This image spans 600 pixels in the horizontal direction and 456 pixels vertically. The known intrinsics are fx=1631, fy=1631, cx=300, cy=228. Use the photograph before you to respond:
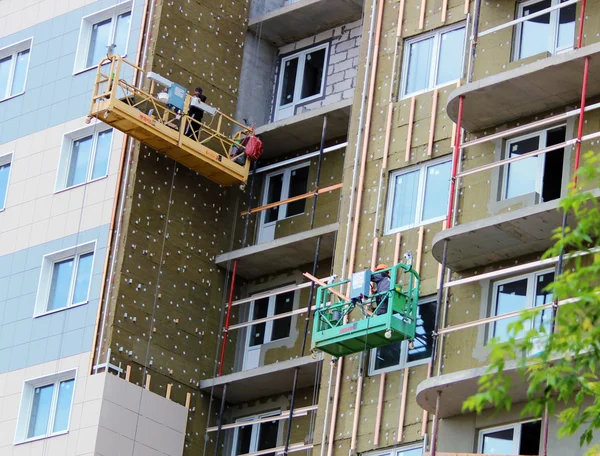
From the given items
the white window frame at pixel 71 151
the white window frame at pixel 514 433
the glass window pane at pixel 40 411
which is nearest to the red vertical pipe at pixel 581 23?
the white window frame at pixel 514 433

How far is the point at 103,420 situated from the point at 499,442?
960cm

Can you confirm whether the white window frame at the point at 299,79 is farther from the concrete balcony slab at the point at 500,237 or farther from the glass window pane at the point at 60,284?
the concrete balcony slab at the point at 500,237

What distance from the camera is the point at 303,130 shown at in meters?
40.3

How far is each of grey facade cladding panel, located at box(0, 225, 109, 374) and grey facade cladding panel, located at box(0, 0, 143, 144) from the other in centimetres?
355

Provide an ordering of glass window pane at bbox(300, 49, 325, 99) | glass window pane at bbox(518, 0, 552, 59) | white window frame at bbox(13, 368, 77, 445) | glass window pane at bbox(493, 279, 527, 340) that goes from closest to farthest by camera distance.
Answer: glass window pane at bbox(493, 279, 527, 340), glass window pane at bbox(518, 0, 552, 59), white window frame at bbox(13, 368, 77, 445), glass window pane at bbox(300, 49, 325, 99)

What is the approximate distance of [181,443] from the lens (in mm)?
37438

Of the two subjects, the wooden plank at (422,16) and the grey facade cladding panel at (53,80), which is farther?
the grey facade cladding panel at (53,80)

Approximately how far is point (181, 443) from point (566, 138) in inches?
464

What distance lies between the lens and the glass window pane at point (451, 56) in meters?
35.2

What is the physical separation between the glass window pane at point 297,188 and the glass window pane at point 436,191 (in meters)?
6.89

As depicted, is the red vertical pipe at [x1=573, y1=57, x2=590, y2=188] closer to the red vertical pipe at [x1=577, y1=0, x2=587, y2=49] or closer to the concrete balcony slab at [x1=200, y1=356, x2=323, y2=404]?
the red vertical pipe at [x1=577, y1=0, x2=587, y2=49]

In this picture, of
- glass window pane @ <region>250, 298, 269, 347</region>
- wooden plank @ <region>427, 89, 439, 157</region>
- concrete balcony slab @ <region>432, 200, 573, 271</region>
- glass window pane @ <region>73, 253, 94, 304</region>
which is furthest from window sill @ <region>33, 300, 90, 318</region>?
concrete balcony slab @ <region>432, 200, 573, 271</region>

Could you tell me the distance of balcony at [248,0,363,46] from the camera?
41375 mm

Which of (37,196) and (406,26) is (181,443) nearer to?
(37,196)
